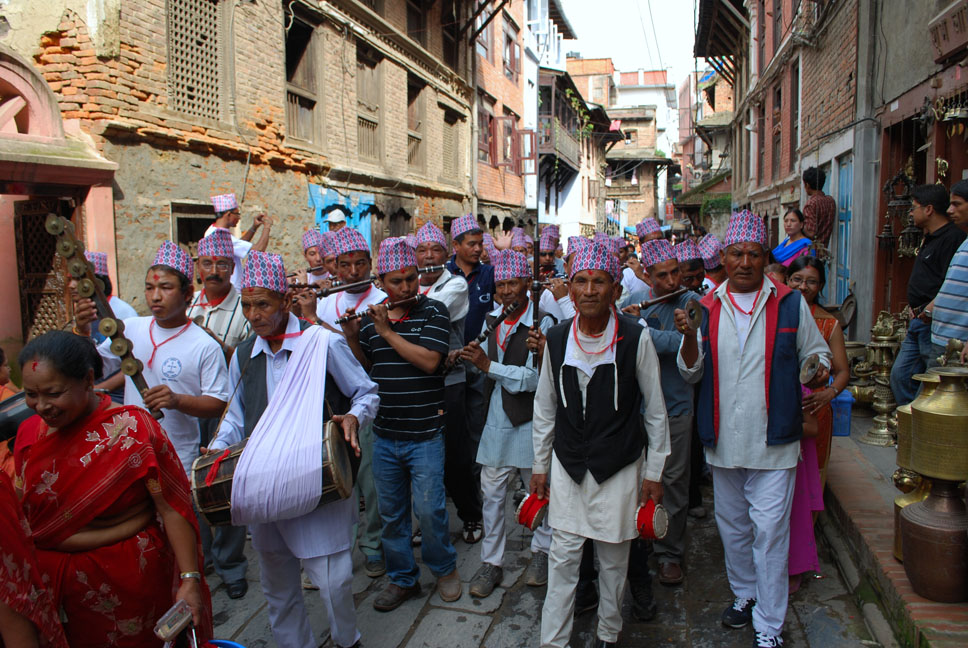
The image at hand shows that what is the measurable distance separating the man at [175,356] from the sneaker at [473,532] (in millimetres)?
1951

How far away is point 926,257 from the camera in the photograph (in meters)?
5.12

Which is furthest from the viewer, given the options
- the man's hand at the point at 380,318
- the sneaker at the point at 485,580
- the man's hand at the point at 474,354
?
the sneaker at the point at 485,580

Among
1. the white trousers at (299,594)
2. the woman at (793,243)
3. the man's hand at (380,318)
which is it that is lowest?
the white trousers at (299,594)

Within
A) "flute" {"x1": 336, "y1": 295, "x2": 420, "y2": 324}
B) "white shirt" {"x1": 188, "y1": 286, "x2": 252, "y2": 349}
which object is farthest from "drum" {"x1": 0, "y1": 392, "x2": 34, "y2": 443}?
"white shirt" {"x1": 188, "y1": 286, "x2": 252, "y2": 349}

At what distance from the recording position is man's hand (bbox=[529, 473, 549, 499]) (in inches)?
134

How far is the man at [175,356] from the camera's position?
372cm

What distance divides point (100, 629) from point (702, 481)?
16.1ft

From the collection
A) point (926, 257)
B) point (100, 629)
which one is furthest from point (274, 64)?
point (100, 629)

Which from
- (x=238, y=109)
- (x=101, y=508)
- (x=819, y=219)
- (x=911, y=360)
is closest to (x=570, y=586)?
(x=101, y=508)

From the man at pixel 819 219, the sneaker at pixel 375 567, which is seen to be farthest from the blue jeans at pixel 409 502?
the man at pixel 819 219

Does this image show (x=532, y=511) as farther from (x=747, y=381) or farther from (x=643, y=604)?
(x=747, y=381)

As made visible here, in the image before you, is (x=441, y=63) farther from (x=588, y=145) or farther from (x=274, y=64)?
(x=588, y=145)

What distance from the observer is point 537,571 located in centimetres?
418

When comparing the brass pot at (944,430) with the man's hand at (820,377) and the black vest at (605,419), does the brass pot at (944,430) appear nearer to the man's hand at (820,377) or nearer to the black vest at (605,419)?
the man's hand at (820,377)
